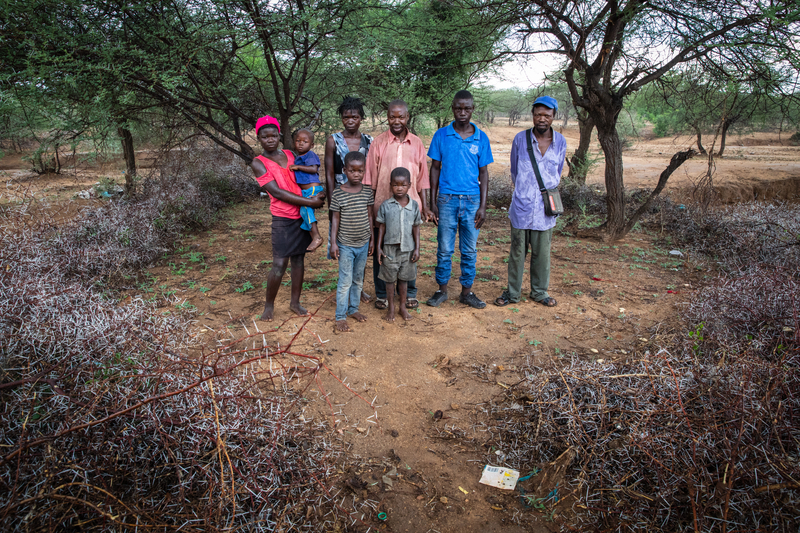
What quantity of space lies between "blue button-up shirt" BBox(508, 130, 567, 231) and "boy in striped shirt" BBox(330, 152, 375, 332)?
149 cm

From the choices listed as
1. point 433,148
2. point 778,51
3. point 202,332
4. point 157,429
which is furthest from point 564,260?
point 157,429

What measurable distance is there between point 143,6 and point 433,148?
3391 mm

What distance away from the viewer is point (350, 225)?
12.5 ft

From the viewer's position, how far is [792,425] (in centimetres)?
203

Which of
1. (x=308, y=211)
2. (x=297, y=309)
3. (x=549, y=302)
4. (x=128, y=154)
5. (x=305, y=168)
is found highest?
(x=128, y=154)

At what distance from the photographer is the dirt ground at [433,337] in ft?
7.88

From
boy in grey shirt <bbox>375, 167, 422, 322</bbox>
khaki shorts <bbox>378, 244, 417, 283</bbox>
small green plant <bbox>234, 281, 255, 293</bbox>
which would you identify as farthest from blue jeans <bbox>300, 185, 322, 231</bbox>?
small green plant <bbox>234, 281, 255, 293</bbox>

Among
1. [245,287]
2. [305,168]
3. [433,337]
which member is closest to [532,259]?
[433,337]

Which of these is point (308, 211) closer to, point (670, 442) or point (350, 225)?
point (350, 225)

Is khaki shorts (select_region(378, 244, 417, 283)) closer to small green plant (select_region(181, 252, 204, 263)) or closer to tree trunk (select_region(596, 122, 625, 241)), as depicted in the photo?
small green plant (select_region(181, 252, 204, 263))

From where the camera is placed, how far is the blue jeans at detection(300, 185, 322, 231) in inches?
152

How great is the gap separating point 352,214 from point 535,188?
181cm

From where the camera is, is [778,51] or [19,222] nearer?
[19,222]

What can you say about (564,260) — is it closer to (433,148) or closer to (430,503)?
(433,148)
